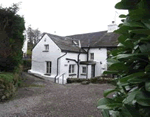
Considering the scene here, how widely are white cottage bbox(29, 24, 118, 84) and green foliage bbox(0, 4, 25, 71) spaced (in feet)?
20.1

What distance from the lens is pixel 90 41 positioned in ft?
62.3

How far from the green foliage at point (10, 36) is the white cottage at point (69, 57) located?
6116mm

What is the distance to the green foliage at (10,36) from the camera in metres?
8.02

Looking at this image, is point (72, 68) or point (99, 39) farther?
point (99, 39)

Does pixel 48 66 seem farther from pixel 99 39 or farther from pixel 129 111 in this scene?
pixel 129 111

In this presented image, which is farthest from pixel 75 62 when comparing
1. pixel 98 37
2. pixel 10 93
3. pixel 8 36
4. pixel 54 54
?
pixel 10 93

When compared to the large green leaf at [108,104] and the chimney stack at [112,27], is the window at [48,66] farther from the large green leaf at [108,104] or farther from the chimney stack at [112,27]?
the large green leaf at [108,104]

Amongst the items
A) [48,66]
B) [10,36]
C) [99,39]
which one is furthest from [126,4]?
[99,39]

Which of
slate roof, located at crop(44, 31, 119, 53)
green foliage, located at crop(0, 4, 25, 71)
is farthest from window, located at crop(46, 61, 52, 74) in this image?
green foliage, located at crop(0, 4, 25, 71)

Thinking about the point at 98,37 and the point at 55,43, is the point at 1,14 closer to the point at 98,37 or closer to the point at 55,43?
the point at 55,43

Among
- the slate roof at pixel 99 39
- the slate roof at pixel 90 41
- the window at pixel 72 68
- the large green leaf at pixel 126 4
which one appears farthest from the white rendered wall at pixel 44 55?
the large green leaf at pixel 126 4

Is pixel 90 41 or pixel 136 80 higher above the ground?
pixel 90 41

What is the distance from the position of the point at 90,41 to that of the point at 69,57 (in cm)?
481

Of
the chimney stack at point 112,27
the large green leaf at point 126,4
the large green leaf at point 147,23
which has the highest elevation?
the chimney stack at point 112,27
